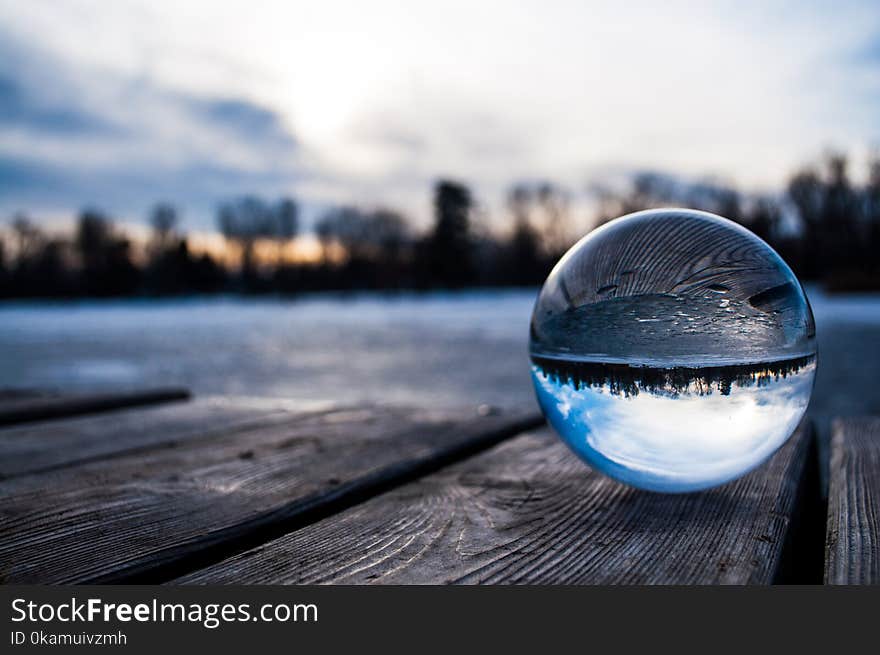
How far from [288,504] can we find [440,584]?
501 millimetres

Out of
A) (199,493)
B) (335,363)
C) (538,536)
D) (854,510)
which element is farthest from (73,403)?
(335,363)

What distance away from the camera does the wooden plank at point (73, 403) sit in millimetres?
2461

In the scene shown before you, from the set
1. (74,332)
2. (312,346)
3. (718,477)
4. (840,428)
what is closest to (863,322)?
(312,346)

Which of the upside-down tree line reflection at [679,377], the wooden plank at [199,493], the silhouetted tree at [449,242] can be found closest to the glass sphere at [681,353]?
the upside-down tree line reflection at [679,377]

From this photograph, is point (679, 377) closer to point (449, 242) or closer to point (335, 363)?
point (335, 363)

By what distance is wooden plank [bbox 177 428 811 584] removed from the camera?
107 cm

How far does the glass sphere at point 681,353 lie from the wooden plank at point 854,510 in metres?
0.19

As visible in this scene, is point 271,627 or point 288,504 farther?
point 288,504

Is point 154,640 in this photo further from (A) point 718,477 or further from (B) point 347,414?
(B) point 347,414

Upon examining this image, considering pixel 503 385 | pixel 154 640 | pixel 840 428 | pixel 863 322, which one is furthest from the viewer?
pixel 863 322

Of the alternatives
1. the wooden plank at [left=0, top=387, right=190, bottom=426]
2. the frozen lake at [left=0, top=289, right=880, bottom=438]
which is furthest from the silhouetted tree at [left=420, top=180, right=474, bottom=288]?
the wooden plank at [left=0, top=387, right=190, bottom=426]

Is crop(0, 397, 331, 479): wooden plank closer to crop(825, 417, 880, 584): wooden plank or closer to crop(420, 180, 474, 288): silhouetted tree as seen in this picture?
crop(825, 417, 880, 584): wooden plank

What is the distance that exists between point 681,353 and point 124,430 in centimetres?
184

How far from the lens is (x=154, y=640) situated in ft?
3.04
